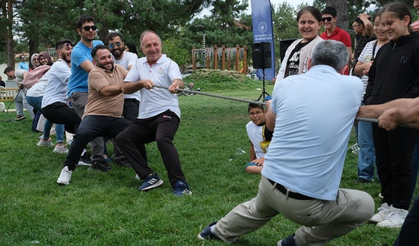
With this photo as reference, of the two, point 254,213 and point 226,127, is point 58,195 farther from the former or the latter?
point 226,127

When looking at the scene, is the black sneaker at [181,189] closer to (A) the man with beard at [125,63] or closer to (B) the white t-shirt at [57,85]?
(A) the man with beard at [125,63]

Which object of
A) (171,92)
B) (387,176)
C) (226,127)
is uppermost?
(171,92)

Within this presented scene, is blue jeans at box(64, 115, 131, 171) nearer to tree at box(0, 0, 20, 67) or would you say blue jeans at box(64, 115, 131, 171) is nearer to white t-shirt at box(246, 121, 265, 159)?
white t-shirt at box(246, 121, 265, 159)

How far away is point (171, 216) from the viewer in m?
4.70

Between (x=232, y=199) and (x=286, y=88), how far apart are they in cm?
233

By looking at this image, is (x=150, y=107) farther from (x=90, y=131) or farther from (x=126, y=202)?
(x=126, y=202)

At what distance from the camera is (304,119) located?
10.4 ft

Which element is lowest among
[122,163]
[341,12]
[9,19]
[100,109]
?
[122,163]

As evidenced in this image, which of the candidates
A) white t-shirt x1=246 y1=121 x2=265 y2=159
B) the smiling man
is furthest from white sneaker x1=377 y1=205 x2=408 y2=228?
white t-shirt x1=246 y1=121 x2=265 y2=159

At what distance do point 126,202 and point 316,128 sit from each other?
273 cm

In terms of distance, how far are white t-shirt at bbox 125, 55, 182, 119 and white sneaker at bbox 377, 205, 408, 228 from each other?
2.51 meters

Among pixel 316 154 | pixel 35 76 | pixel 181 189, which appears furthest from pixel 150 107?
pixel 35 76

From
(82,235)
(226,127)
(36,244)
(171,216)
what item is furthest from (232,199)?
(226,127)

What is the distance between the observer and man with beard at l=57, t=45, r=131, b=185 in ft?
20.1
